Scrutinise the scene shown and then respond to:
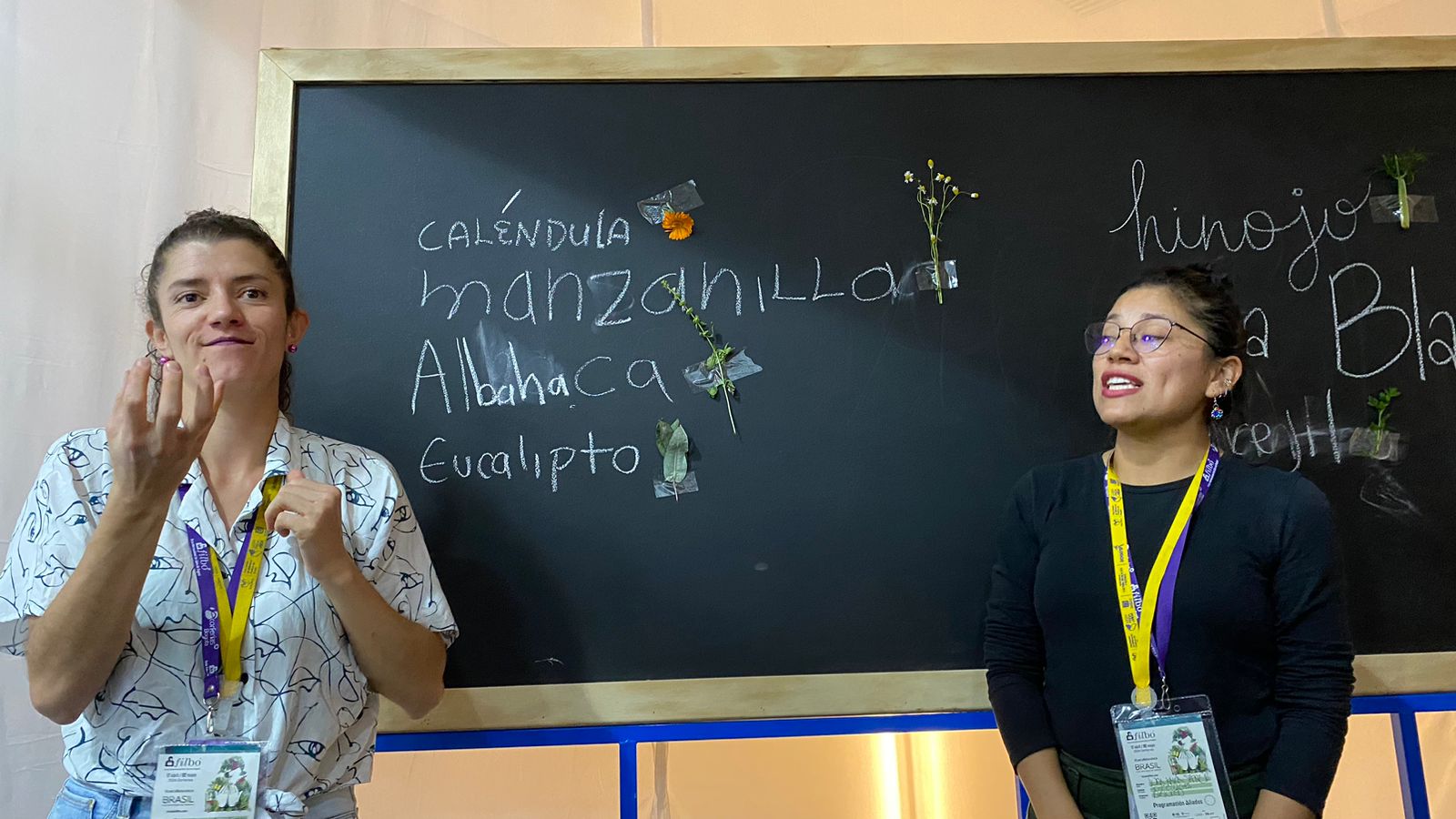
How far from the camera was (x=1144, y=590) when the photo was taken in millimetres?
1704

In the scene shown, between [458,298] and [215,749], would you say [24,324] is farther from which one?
[215,749]

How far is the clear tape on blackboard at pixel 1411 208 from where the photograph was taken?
2.13 meters

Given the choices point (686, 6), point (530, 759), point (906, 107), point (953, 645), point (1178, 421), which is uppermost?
point (686, 6)

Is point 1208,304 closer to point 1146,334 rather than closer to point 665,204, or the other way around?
point 1146,334

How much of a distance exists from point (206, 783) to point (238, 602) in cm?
25

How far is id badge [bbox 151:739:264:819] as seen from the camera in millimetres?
1444

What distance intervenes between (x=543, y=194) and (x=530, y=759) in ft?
5.15

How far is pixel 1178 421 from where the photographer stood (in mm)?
1820

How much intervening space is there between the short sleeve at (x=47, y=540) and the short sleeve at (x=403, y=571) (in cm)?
40

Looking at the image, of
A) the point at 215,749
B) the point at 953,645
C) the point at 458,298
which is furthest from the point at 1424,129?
the point at 215,749

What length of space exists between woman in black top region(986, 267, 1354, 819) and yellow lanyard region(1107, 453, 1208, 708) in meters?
0.01

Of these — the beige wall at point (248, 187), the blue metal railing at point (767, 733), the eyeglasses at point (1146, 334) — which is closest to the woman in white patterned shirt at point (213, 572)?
the blue metal railing at point (767, 733)

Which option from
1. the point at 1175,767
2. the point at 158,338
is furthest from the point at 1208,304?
the point at 158,338

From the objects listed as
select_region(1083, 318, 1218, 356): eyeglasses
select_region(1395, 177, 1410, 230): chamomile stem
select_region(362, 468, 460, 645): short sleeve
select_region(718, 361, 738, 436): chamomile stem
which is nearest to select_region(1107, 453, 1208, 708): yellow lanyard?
select_region(1083, 318, 1218, 356): eyeglasses
